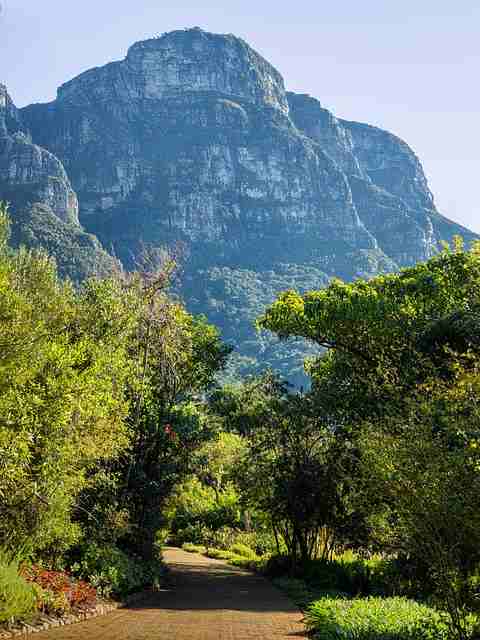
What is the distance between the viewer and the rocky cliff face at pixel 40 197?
88762 mm

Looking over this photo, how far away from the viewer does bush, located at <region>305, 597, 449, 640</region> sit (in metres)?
11.2

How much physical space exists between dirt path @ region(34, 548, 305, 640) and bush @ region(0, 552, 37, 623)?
1.71ft

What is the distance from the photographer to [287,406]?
24.6 metres

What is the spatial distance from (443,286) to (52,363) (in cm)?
1471

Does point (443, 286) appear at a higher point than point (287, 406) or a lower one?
higher

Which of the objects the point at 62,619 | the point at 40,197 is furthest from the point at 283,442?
the point at 40,197

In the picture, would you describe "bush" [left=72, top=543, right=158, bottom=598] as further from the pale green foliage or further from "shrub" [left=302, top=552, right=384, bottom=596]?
"shrub" [left=302, top=552, right=384, bottom=596]

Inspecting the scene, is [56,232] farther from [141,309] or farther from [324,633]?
[324,633]

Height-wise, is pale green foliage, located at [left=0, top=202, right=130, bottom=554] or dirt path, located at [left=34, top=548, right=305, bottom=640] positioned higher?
pale green foliage, located at [left=0, top=202, right=130, bottom=554]

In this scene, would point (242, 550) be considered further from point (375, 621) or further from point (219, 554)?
point (375, 621)

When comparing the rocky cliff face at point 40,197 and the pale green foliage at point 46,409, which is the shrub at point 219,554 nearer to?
the pale green foliage at point 46,409

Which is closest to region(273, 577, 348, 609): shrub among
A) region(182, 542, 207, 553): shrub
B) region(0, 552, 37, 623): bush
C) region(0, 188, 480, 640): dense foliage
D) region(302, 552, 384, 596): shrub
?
region(0, 188, 480, 640): dense foliage

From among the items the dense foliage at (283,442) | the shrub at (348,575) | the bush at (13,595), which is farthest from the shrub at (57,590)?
the shrub at (348,575)

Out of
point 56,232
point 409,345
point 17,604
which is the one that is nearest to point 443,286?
point 409,345
